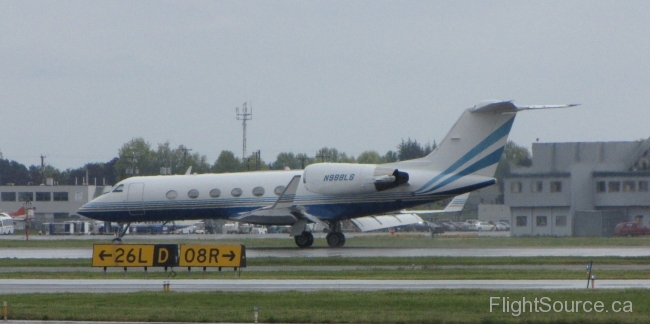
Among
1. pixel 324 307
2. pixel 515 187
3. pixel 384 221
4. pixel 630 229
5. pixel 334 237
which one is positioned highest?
pixel 515 187

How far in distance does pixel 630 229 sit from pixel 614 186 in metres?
4.72

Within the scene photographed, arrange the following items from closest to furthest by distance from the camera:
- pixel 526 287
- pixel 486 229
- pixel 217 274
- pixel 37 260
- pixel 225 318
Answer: pixel 225 318 → pixel 526 287 → pixel 217 274 → pixel 37 260 → pixel 486 229

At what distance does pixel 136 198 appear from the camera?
43.4 m

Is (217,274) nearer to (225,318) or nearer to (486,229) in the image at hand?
(225,318)

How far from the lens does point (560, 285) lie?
853 inches

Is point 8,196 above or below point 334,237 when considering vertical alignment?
above

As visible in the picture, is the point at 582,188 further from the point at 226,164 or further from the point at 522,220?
the point at 226,164

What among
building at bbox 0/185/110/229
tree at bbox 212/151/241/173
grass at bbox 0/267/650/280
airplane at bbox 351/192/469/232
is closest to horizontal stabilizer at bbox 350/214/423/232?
airplane at bbox 351/192/469/232

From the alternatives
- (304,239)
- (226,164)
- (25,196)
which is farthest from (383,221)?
(25,196)

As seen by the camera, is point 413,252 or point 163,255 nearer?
point 163,255

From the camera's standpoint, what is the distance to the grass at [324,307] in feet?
53.2

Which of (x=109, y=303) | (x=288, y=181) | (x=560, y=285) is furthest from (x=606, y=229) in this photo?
(x=109, y=303)

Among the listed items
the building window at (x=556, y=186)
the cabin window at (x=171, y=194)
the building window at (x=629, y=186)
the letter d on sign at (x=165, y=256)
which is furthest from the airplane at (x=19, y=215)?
the letter d on sign at (x=165, y=256)

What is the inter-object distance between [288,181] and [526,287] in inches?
796
